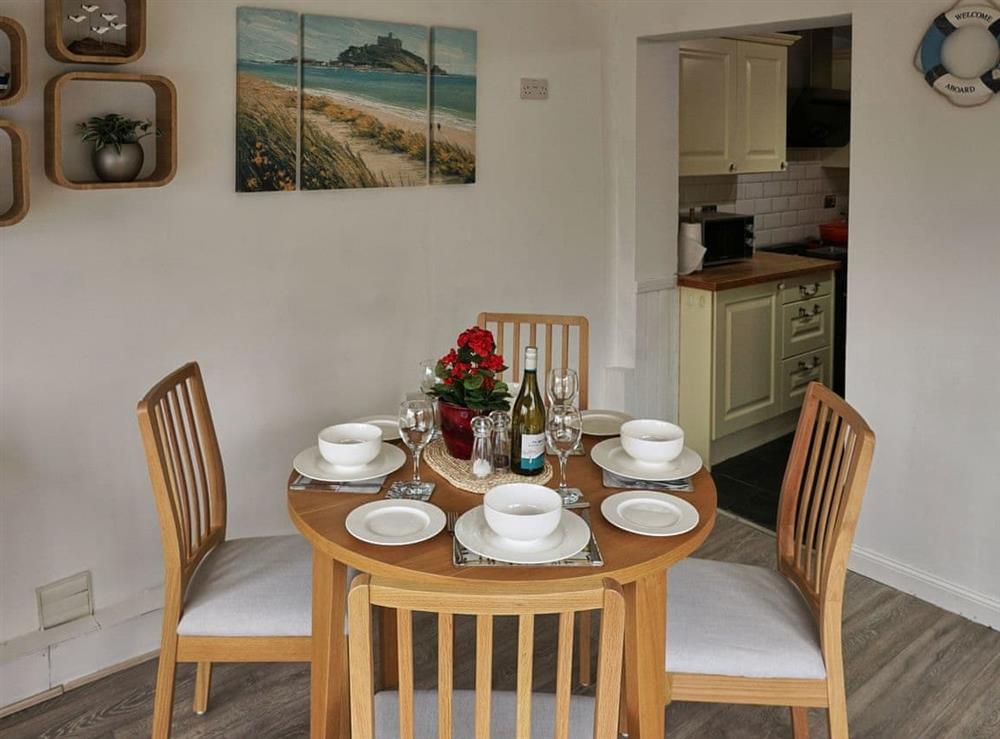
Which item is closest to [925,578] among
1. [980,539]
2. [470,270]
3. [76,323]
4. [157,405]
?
[980,539]

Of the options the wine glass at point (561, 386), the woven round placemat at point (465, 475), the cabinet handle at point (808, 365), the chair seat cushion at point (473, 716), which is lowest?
the chair seat cushion at point (473, 716)

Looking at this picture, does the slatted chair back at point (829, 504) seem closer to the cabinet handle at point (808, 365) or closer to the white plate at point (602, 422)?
the white plate at point (602, 422)

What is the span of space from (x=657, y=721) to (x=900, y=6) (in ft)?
7.72

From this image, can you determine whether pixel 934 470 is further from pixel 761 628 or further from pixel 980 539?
pixel 761 628

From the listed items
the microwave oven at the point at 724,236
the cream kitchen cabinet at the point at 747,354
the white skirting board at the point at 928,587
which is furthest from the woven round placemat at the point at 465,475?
the microwave oven at the point at 724,236

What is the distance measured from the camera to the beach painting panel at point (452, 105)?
337 cm

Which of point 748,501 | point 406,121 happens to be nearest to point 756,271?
point 748,501

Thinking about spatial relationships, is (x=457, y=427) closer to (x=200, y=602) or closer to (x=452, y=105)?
(x=200, y=602)

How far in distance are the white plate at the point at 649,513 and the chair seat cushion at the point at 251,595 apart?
0.74m

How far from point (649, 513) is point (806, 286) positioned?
304 cm

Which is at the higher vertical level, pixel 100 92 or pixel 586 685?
pixel 100 92

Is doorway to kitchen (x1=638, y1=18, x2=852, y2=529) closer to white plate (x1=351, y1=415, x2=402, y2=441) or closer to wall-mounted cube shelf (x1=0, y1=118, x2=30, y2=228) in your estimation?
white plate (x1=351, y1=415, x2=402, y2=441)

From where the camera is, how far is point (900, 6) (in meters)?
3.04

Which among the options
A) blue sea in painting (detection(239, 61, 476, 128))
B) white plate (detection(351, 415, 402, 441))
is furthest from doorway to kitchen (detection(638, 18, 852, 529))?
white plate (detection(351, 415, 402, 441))
